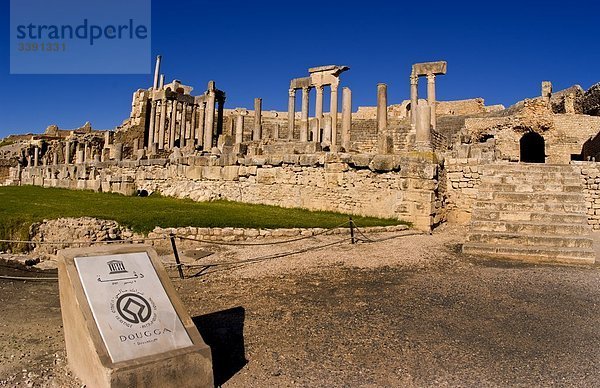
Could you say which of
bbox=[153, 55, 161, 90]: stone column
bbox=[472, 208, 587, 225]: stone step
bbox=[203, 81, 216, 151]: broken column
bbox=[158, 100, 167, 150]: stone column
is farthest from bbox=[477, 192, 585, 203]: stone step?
bbox=[153, 55, 161, 90]: stone column

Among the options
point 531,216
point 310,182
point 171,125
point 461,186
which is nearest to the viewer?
point 531,216

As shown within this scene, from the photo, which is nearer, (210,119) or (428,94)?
(428,94)

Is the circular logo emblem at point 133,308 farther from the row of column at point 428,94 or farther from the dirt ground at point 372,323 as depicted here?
the row of column at point 428,94

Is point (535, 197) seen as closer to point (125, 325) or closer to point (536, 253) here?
point (536, 253)

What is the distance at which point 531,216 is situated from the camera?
9195 millimetres

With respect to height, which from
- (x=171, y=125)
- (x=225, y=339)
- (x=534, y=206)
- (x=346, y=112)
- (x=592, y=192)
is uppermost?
(x=171, y=125)

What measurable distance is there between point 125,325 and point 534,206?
29.9ft

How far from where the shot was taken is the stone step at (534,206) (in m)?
9.36

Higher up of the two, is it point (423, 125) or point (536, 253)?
point (423, 125)

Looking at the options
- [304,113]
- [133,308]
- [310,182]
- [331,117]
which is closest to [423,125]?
[310,182]

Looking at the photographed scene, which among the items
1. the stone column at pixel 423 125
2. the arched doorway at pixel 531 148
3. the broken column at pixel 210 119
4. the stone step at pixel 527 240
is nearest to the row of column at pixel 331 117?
the broken column at pixel 210 119

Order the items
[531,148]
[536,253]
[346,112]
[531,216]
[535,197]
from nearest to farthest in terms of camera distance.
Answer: [536,253] → [531,216] → [535,197] → [346,112] → [531,148]

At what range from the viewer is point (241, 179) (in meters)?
15.7

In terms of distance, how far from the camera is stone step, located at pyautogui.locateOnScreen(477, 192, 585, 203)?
9664mm
